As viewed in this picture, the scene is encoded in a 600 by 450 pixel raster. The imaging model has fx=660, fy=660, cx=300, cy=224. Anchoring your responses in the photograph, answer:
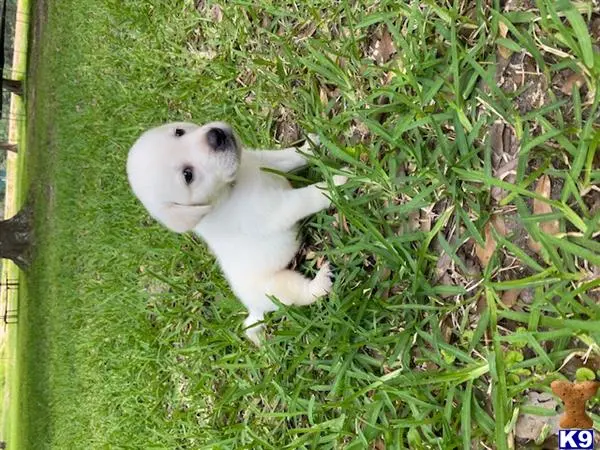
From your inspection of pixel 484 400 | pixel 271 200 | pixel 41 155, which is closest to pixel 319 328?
pixel 271 200

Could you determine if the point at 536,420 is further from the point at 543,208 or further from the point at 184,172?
the point at 184,172

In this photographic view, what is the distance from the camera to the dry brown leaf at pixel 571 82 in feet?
6.53

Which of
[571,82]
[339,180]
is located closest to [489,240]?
[571,82]

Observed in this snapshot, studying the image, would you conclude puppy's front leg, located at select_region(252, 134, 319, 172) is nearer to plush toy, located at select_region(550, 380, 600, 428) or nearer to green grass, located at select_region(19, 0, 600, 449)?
green grass, located at select_region(19, 0, 600, 449)

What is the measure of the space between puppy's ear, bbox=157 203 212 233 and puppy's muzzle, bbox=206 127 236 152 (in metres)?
0.25

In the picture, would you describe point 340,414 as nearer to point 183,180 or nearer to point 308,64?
point 183,180

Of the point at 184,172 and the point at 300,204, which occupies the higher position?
the point at 184,172

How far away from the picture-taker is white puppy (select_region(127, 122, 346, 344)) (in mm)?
2703

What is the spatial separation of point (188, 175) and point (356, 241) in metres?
0.74

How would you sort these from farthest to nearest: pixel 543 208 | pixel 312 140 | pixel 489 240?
1. pixel 312 140
2. pixel 489 240
3. pixel 543 208

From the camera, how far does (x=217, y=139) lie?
2721 millimetres

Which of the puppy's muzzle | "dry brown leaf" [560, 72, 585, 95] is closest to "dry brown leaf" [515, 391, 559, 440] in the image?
"dry brown leaf" [560, 72, 585, 95]

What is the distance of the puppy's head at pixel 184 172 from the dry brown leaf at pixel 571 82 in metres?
1.29

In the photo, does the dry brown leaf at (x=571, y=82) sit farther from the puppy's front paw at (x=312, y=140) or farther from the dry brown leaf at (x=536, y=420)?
the puppy's front paw at (x=312, y=140)
